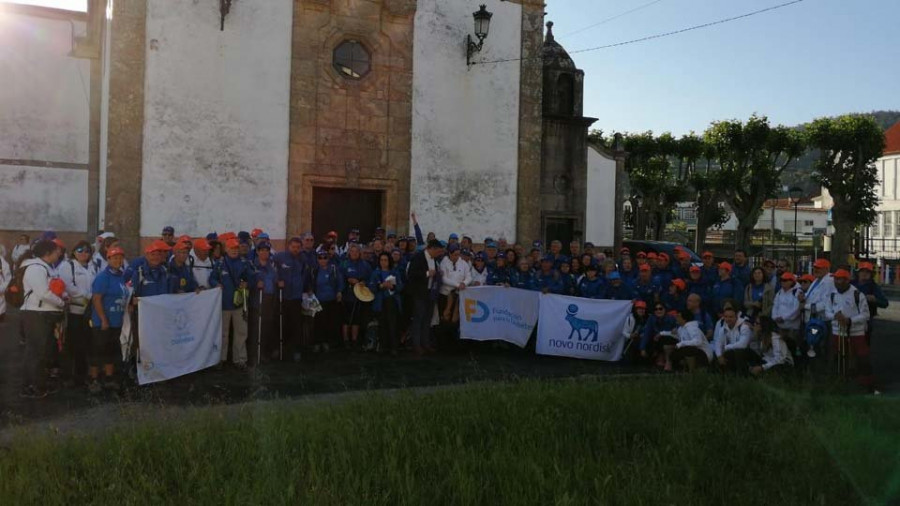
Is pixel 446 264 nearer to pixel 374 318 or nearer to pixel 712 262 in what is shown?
pixel 374 318

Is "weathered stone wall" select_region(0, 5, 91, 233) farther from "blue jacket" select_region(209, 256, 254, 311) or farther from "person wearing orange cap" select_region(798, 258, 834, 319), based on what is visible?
"person wearing orange cap" select_region(798, 258, 834, 319)

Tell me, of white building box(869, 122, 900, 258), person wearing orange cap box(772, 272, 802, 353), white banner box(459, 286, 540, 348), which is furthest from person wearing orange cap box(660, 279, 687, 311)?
white building box(869, 122, 900, 258)

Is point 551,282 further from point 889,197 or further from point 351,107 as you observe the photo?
point 889,197

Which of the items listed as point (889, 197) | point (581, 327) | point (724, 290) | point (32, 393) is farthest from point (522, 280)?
point (889, 197)

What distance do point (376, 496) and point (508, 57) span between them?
14.4 metres

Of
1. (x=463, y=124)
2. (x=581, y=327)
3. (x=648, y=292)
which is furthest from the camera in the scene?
(x=463, y=124)

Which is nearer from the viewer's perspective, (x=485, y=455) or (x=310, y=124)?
(x=485, y=455)

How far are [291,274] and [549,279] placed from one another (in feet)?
14.1

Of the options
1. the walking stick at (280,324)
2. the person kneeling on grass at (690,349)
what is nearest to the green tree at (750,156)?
the person kneeling on grass at (690,349)

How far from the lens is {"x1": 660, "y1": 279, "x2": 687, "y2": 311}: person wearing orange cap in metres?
11.0

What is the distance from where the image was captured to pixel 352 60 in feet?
52.6

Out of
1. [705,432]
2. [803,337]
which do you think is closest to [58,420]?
[705,432]

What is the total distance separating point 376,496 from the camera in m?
4.54

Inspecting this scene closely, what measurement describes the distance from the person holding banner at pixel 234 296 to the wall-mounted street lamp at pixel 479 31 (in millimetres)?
8706
